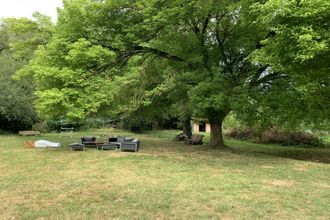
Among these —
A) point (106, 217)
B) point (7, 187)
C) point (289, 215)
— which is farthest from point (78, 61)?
point (289, 215)

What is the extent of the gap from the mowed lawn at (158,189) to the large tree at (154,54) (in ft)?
9.45

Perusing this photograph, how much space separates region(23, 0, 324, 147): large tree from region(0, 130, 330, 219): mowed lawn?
2881mm

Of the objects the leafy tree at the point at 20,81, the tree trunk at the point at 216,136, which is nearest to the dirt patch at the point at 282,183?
the tree trunk at the point at 216,136

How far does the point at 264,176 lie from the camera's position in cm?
1091

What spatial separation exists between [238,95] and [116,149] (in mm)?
6700

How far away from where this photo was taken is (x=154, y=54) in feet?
63.3

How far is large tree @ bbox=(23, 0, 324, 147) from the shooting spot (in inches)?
595

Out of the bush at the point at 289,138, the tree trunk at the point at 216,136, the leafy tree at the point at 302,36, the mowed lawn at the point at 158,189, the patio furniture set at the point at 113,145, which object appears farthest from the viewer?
the bush at the point at 289,138

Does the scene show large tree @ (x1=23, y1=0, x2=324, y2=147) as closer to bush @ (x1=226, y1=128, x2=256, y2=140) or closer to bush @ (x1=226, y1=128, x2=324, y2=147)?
bush @ (x1=226, y1=128, x2=324, y2=147)

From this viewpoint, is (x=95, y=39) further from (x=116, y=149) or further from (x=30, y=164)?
(x=30, y=164)

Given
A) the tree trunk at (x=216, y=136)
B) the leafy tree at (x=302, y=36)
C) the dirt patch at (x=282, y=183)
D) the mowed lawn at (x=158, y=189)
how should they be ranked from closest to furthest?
the mowed lawn at (x=158, y=189)
the leafy tree at (x=302, y=36)
the dirt patch at (x=282, y=183)
the tree trunk at (x=216, y=136)

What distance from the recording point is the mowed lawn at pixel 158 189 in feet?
21.8

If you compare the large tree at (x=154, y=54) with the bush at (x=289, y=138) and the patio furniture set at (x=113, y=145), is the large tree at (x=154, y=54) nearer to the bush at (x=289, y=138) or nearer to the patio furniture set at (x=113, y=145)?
the patio furniture set at (x=113, y=145)

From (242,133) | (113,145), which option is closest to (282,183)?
(113,145)
